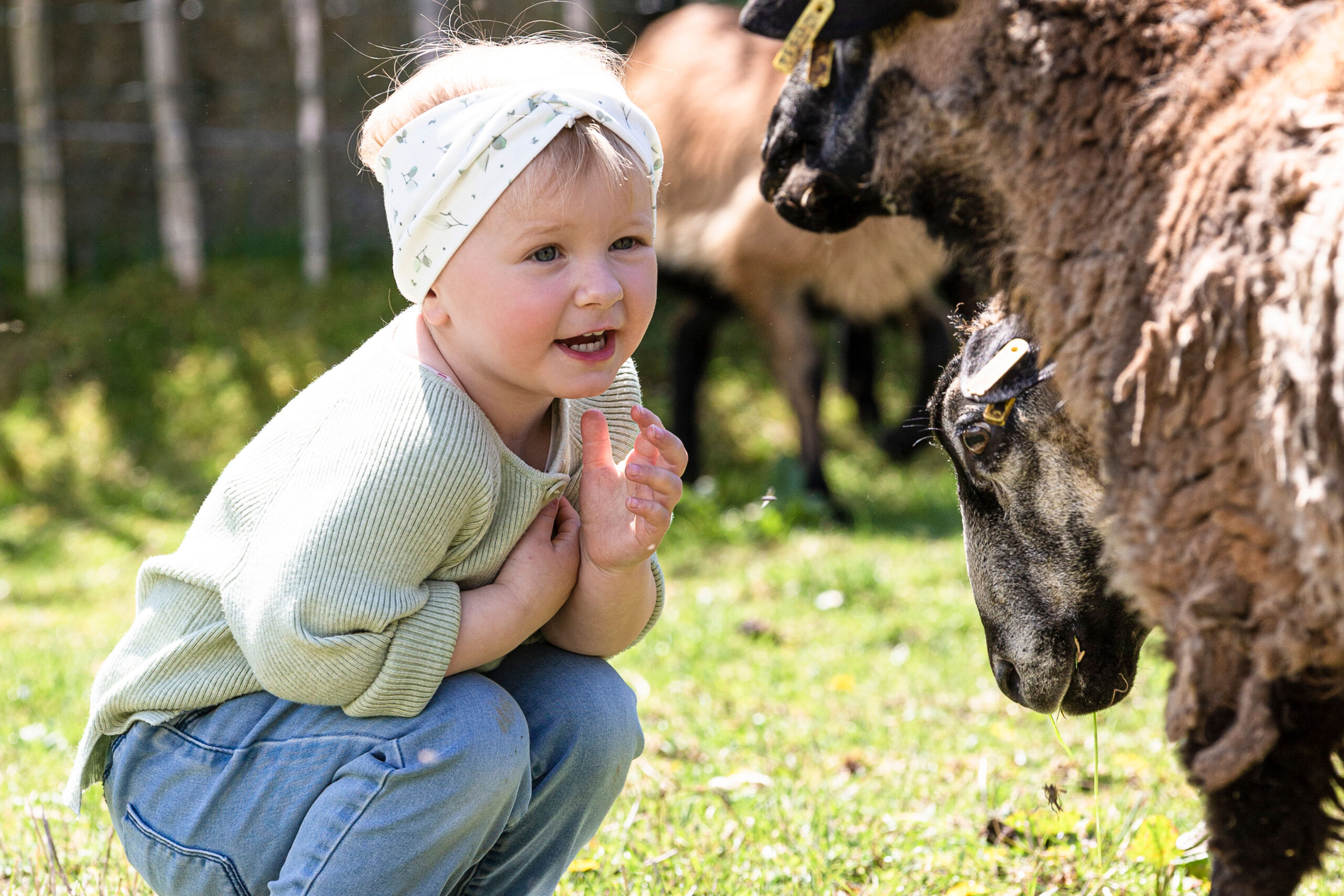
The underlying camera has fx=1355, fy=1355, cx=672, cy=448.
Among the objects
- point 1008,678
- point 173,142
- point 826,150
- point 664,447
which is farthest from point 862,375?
point 664,447

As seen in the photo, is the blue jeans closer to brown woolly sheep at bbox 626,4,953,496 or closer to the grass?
the grass

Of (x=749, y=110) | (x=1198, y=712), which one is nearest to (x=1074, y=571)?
(x=1198, y=712)

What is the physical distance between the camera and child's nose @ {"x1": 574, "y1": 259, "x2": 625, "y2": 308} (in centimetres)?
197

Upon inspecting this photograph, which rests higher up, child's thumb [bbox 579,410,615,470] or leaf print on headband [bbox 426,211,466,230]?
leaf print on headband [bbox 426,211,466,230]

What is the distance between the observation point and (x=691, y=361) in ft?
25.8

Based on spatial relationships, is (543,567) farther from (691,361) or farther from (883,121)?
(691,361)

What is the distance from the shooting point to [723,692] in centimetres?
440

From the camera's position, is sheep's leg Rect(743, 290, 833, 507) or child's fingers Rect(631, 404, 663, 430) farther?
sheep's leg Rect(743, 290, 833, 507)

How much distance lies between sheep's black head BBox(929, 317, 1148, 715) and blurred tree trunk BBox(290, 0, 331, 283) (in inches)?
325

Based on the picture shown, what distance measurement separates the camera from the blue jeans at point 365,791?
1.92m

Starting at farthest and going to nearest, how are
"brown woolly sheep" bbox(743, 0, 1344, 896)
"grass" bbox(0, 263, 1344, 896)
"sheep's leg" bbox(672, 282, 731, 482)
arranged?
"sheep's leg" bbox(672, 282, 731, 482) → "grass" bbox(0, 263, 1344, 896) → "brown woolly sheep" bbox(743, 0, 1344, 896)

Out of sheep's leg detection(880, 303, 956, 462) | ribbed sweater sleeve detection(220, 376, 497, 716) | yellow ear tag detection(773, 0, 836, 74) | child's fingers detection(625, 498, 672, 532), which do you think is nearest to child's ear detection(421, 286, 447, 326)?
ribbed sweater sleeve detection(220, 376, 497, 716)

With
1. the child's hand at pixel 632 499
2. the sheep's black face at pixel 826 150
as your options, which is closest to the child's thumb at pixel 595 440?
the child's hand at pixel 632 499

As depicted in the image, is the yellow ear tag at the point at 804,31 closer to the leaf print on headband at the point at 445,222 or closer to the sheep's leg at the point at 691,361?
the leaf print on headband at the point at 445,222
